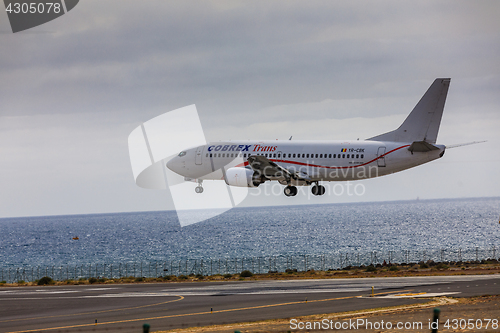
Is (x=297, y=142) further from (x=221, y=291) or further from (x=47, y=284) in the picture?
(x=47, y=284)

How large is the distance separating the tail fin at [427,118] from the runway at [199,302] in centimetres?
1379

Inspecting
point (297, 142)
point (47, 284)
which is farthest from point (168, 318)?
point (47, 284)

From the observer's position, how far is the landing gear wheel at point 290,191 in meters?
55.6

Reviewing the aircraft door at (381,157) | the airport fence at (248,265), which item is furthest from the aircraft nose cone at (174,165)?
the airport fence at (248,265)

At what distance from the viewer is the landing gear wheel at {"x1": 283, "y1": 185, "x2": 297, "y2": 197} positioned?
5556 cm

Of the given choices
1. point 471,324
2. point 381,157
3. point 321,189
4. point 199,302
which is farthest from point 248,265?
point 471,324

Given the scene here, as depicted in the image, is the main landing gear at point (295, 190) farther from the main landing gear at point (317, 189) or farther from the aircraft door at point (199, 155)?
the aircraft door at point (199, 155)

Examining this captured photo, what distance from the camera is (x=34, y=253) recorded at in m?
198

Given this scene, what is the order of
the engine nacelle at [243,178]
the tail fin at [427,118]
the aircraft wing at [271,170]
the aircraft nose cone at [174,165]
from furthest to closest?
1. the aircraft nose cone at [174,165]
2. the engine nacelle at [243,178]
3. the tail fin at [427,118]
4. the aircraft wing at [271,170]

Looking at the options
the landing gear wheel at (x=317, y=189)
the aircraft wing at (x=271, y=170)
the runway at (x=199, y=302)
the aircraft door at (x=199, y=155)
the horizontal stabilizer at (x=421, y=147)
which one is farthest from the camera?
the aircraft door at (x=199, y=155)

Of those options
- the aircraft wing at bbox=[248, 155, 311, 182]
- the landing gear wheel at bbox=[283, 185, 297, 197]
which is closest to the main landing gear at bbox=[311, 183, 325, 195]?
the aircraft wing at bbox=[248, 155, 311, 182]

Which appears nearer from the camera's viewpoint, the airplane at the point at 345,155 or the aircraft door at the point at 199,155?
the airplane at the point at 345,155

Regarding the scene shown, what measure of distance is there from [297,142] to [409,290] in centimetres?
1771

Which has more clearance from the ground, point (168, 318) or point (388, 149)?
point (388, 149)
